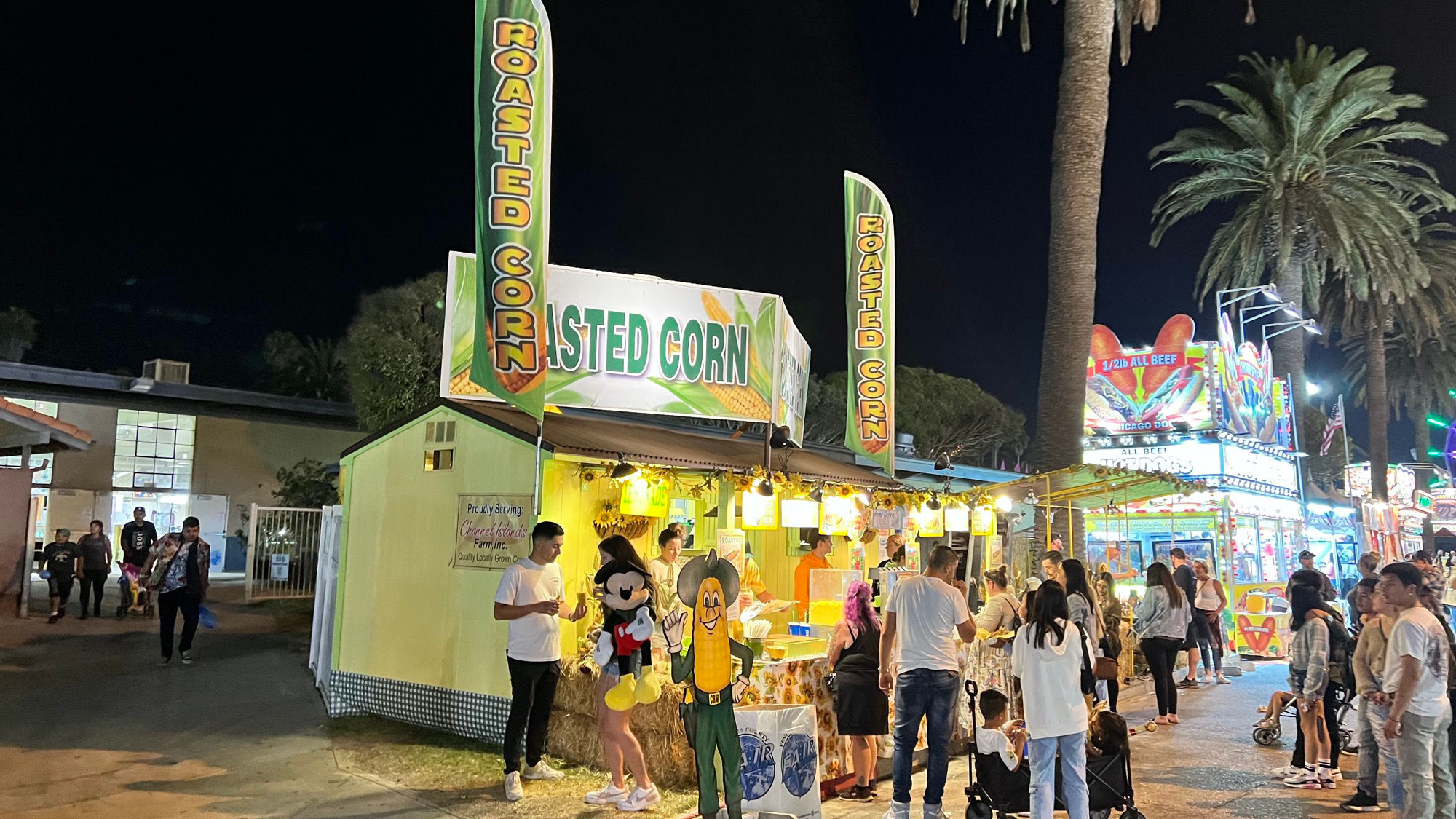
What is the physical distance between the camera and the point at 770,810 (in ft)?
20.1

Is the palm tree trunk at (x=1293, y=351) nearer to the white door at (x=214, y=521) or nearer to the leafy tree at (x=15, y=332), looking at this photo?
the white door at (x=214, y=521)

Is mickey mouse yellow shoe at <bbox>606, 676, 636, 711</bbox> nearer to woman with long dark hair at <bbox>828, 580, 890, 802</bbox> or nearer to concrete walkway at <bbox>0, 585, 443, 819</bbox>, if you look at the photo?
concrete walkway at <bbox>0, 585, 443, 819</bbox>

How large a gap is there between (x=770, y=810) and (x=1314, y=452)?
5689 centimetres

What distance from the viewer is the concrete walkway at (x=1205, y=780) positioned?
22.8 feet

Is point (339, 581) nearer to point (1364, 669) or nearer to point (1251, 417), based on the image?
point (1364, 669)

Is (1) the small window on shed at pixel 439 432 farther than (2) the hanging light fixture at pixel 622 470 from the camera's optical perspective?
Yes

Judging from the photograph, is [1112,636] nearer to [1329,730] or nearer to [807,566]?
[1329,730]

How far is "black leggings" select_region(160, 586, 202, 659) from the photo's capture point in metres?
11.6

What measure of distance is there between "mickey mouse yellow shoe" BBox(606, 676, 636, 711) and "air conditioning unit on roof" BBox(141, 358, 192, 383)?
88.3ft

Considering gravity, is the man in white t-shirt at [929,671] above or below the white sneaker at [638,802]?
above

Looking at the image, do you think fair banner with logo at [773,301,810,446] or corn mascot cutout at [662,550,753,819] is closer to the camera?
corn mascot cutout at [662,550,753,819]

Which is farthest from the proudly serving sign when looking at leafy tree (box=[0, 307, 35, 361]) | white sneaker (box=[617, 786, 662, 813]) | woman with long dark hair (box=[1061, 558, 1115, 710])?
leafy tree (box=[0, 307, 35, 361])

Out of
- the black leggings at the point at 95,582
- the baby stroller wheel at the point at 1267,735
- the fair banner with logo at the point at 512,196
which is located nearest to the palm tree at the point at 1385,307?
the baby stroller wheel at the point at 1267,735

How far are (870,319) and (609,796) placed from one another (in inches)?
295
